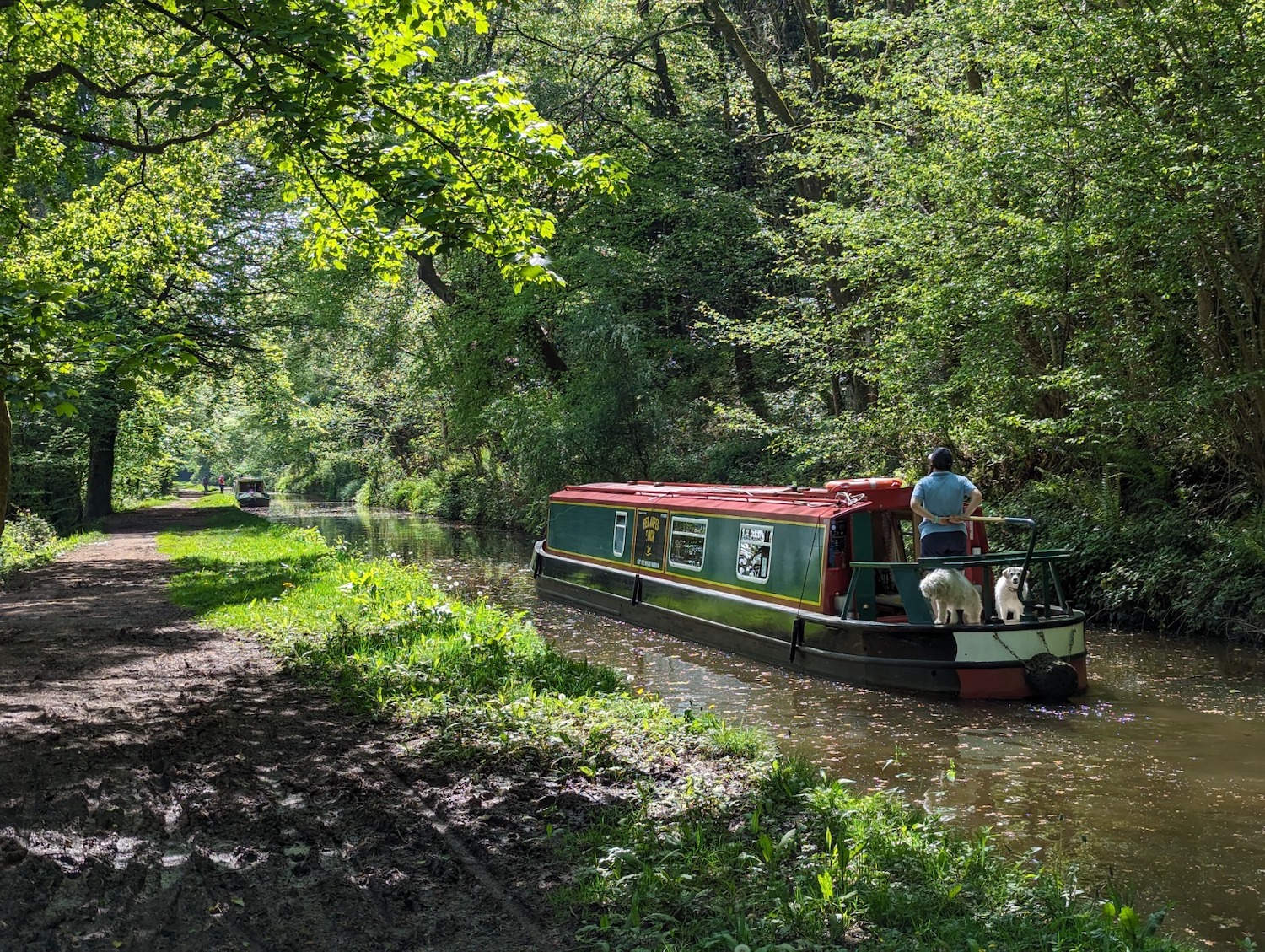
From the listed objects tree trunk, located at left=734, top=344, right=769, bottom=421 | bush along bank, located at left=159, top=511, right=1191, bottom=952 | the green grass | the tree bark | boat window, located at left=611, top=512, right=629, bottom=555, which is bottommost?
the green grass

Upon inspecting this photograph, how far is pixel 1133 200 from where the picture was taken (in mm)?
10594

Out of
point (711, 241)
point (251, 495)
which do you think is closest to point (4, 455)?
point (711, 241)

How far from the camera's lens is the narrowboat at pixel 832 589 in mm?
9070

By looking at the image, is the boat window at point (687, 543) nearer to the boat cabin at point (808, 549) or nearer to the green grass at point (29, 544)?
the boat cabin at point (808, 549)

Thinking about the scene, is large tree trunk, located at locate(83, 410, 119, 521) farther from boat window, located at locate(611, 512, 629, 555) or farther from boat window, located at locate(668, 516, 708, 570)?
boat window, located at locate(668, 516, 708, 570)

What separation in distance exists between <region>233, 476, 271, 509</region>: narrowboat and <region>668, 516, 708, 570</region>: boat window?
35.9 metres

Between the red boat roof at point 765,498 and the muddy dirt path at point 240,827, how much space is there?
5657 mm

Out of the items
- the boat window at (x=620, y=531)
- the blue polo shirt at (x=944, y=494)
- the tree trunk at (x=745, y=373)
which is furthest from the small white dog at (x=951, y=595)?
the tree trunk at (x=745, y=373)

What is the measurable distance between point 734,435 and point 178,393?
42.9 ft

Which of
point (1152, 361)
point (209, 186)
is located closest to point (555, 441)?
point (209, 186)

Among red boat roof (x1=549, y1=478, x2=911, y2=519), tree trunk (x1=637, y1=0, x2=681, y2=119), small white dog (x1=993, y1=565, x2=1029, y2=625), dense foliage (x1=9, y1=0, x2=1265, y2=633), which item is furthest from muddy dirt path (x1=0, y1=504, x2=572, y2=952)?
tree trunk (x1=637, y1=0, x2=681, y2=119)

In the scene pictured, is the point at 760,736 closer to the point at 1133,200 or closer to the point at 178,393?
the point at 1133,200

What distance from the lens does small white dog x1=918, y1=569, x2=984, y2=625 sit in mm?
9180

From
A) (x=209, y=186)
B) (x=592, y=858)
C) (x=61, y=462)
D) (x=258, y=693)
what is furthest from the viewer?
(x=61, y=462)
